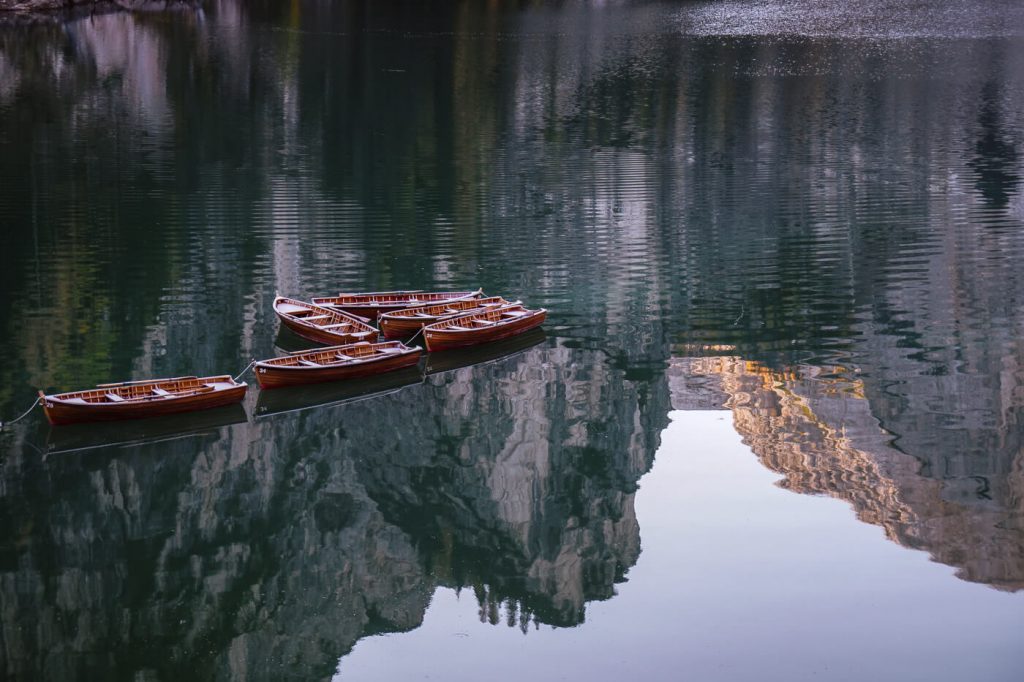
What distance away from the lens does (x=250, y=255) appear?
133ft

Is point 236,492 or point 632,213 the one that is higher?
point 632,213

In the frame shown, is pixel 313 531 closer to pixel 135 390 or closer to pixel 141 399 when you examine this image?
pixel 141 399

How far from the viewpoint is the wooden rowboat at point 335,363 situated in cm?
2773

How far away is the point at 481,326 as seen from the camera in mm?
31609

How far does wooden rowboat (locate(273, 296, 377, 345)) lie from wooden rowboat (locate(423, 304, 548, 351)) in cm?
169

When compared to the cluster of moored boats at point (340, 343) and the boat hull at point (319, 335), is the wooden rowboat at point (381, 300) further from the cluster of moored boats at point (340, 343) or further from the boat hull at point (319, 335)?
the boat hull at point (319, 335)

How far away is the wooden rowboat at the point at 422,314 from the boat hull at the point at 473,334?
33.6 inches

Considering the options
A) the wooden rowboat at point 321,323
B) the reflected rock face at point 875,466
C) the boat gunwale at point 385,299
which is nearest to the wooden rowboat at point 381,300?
the boat gunwale at point 385,299

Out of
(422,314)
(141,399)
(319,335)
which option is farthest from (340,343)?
(141,399)

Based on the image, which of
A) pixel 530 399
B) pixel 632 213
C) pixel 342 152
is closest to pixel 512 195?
pixel 632 213

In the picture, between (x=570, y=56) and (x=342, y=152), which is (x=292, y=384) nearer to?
(x=342, y=152)

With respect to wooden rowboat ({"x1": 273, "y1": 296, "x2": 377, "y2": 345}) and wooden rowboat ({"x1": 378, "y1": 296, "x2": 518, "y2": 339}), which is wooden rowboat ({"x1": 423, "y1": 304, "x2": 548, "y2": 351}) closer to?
wooden rowboat ({"x1": 378, "y1": 296, "x2": 518, "y2": 339})

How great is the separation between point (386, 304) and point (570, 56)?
2807 inches

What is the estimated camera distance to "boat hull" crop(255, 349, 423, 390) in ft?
90.7
